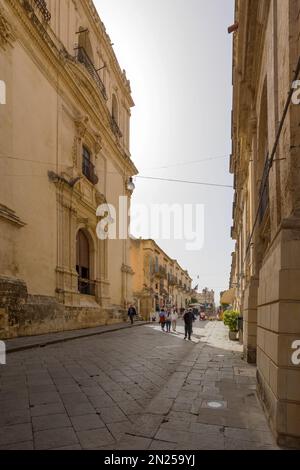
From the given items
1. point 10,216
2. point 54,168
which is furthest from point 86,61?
point 10,216

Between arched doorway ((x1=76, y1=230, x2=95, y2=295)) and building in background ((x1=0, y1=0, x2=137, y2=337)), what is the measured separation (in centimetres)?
5

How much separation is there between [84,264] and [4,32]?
10747 millimetres

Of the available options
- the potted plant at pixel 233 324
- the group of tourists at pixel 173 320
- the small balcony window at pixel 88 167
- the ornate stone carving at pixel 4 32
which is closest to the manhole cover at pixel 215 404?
the potted plant at pixel 233 324

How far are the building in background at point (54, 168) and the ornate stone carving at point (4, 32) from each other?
28 millimetres

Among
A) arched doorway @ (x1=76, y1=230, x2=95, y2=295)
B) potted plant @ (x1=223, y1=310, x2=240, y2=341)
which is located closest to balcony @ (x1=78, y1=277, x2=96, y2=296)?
arched doorway @ (x1=76, y1=230, x2=95, y2=295)

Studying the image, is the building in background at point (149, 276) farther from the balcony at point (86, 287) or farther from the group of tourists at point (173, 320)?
the balcony at point (86, 287)

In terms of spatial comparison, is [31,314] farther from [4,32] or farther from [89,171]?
[89,171]

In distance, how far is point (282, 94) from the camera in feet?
15.2

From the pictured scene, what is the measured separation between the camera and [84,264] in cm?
1848

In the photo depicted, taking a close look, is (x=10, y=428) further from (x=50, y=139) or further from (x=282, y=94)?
(x=50, y=139)

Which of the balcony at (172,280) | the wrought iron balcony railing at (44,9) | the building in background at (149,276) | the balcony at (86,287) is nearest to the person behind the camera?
the wrought iron balcony railing at (44,9)

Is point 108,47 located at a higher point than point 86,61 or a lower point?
higher

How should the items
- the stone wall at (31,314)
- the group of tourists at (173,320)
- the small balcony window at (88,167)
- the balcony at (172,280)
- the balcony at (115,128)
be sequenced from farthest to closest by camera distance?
the balcony at (172,280) → the balcony at (115,128) → the small balcony window at (88,167) → the group of tourists at (173,320) → the stone wall at (31,314)

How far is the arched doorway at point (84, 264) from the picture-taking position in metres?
17.6
